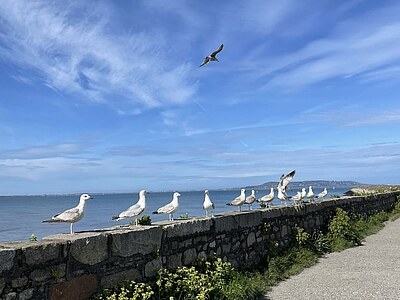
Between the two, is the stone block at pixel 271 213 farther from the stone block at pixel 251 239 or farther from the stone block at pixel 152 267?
the stone block at pixel 152 267

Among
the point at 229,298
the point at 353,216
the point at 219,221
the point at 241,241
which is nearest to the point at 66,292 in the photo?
the point at 229,298

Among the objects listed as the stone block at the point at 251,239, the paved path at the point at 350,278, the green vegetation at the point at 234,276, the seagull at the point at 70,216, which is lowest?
the paved path at the point at 350,278

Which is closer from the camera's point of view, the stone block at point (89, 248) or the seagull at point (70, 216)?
the stone block at point (89, 248)

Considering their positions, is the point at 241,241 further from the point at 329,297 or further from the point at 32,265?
the point at 32,265

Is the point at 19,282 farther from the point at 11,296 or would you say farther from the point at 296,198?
the point at 296,198

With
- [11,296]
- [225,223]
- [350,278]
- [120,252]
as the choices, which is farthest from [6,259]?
[350,278]

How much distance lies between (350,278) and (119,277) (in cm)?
504

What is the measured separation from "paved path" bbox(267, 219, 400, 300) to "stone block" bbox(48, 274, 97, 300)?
10.9 ft

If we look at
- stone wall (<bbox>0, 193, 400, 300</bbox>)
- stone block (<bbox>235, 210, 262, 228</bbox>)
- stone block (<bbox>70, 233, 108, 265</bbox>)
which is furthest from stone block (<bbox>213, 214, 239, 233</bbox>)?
stone block (<bbox>70, 233, 108, 265</bbox>)

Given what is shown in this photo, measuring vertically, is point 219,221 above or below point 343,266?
above

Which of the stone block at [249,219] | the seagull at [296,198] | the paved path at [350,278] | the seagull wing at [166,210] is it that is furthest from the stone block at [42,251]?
the seagull at [296,198]

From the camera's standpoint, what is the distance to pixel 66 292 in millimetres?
4859

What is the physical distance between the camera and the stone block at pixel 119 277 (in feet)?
17.5

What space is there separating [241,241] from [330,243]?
15.0ft
